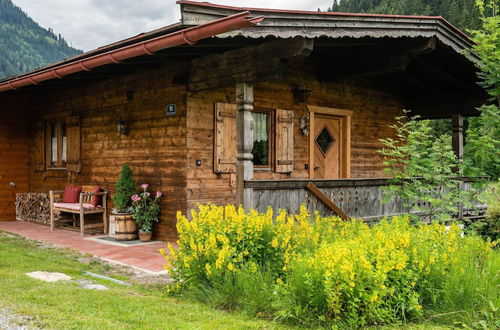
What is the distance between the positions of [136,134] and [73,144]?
2326mm

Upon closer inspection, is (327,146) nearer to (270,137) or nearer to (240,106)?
(270,137)

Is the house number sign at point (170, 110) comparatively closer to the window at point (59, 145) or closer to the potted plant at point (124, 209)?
the potted plant at point (124, 209)

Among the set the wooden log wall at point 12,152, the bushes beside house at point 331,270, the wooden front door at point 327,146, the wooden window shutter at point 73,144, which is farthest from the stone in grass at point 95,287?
the wooden log wall at point 12,152

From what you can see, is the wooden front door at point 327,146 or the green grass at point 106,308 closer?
the green grass at point 106,308

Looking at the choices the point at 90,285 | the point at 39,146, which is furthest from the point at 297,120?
the point at 39,146

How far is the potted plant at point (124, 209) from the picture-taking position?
324 inches

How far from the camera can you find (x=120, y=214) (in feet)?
27.1

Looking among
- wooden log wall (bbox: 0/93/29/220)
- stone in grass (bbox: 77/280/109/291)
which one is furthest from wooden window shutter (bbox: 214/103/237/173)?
wooden log wall (bbox: 0/93/29/220)

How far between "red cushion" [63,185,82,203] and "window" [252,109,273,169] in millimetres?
3699

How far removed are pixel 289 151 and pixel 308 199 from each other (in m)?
2.42

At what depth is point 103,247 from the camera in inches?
303

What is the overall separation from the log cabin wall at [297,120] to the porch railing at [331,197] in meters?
1.80

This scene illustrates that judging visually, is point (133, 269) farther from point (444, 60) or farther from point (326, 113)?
point (444, 60)

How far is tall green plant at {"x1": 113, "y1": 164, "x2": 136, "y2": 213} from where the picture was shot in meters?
8.30
